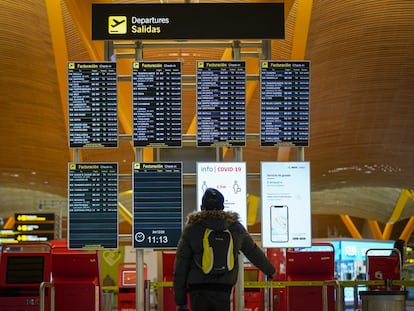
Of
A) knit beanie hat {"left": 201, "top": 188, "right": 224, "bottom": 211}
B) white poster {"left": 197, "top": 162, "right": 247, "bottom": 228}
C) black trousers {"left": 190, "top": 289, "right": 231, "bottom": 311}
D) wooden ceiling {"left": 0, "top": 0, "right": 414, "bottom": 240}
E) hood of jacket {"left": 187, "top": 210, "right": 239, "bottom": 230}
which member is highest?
wooden ceiling {"left": 0, "top": 0, "right": 414, "bottom": 240}

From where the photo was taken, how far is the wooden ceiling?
950 inches

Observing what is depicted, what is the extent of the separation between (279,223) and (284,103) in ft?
5.05

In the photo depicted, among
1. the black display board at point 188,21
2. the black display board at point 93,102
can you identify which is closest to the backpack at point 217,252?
the black display board at point 93,102

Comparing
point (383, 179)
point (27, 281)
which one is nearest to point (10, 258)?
point (27, 281)

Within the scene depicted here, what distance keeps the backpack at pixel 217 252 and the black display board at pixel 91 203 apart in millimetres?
3299

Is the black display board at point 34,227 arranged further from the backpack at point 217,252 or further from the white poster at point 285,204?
the backpack at point 217,252

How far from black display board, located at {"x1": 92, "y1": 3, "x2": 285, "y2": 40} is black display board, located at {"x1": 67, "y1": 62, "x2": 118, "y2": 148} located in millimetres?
443

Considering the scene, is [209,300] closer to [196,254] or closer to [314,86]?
[196,254]

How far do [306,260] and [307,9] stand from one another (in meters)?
10.2

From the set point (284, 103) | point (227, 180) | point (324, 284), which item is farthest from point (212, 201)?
point (324, 284)

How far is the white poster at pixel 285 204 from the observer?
10.1m

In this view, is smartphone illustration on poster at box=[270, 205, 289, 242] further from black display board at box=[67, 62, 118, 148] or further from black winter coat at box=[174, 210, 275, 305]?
black winter coat at box=[174, 210, 275, 305]

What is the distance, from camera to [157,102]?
1028cm

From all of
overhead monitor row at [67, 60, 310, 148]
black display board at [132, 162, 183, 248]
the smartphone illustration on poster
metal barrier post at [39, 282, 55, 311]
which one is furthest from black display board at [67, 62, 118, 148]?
the smartphone illustration on poster
